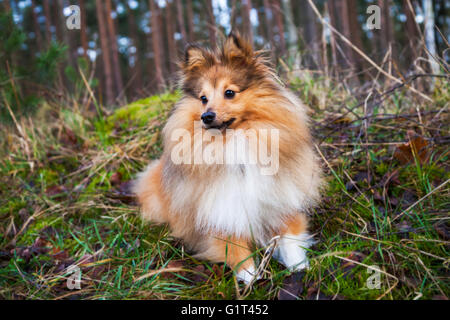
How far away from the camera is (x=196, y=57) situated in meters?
3.13

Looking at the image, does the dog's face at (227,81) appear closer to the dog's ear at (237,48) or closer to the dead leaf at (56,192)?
the dog's ear at (237,48)

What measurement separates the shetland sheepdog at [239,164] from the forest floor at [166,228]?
187 mm

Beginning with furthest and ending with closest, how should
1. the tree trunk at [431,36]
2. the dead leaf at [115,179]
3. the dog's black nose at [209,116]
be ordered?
1. the tree trunk at [431,36]
2. the dead leaf at [115,179]
3. the dog's black nose at [209,116]

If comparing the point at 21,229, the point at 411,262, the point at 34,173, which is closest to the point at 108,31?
the point at 34,173

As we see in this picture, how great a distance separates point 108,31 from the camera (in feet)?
48.6

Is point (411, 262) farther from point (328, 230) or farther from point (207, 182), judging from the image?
point (207, 182)

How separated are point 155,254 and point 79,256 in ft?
2.81

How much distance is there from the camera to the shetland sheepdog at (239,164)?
8.77 feet

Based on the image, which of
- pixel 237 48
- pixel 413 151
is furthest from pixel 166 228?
pixel 413 151

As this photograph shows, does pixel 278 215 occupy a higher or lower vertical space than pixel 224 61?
lower

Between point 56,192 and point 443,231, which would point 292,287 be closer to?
point 443,231

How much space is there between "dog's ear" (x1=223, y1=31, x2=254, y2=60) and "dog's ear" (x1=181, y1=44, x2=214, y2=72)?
18cm

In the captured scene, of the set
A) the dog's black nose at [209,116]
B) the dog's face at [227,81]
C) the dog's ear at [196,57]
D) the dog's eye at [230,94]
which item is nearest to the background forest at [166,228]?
the dog's ear at [196,57]

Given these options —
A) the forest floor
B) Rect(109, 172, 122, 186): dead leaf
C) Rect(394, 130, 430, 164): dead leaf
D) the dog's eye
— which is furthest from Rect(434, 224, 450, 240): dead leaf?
Rect(109, 172, 122, 186): dead leaf
